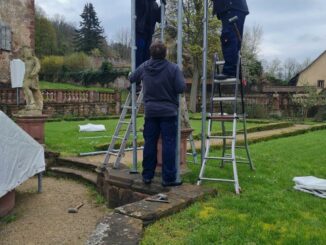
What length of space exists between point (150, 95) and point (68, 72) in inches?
1565

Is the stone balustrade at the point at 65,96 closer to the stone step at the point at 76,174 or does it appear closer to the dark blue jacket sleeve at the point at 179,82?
the stone step at the point at 76,174

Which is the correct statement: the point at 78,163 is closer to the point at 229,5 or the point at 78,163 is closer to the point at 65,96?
the point at 229,5

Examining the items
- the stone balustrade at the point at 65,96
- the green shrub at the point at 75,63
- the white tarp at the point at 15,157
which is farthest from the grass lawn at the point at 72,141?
the green shrub at the point at 75,63

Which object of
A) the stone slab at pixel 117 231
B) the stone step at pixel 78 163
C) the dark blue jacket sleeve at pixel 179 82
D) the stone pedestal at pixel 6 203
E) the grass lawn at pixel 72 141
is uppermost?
the dark blue jacket sleeve at pixel 179 82

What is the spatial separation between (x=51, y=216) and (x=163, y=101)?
2293mm

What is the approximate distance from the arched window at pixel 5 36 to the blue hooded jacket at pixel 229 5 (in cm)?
1685

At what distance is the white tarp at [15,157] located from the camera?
5.29m

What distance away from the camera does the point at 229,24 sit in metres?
5.44

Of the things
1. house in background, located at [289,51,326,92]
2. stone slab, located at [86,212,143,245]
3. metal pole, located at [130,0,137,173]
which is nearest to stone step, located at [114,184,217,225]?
stone slab, located at [86,212,143,245]

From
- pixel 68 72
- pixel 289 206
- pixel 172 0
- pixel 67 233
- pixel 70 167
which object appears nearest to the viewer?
pixel 289 206

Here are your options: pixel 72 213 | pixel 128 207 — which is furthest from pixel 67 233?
pixel 128 207

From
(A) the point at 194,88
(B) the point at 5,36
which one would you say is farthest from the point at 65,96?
(A) the point at 194,88

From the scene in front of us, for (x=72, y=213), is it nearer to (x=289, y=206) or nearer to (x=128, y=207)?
(x=128, y=207)

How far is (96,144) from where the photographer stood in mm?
10273
